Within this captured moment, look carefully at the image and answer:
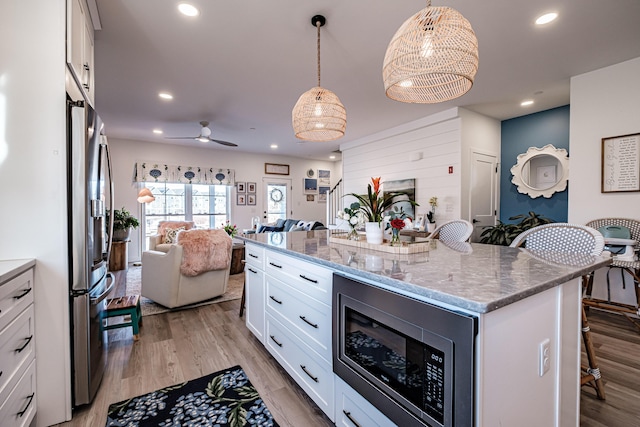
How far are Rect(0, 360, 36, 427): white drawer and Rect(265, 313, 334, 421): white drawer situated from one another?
51.9 inches

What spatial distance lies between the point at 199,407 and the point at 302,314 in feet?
2.74

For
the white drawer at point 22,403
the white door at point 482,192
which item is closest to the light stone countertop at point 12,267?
the white drawer at point 22,403

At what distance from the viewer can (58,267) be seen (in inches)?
62.9

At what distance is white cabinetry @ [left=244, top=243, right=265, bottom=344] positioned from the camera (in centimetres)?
234

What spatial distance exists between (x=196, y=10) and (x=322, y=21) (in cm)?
102

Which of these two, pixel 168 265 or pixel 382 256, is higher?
pixel 382 256

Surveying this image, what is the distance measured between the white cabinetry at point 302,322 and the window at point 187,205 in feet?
19.1

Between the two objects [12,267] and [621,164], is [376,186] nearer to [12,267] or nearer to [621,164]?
[12,267]

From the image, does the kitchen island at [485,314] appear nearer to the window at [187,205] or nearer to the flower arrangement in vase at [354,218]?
the flower arrangement in vase at [354,218]

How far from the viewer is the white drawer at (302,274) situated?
4.96 ft

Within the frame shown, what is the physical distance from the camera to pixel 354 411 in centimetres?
132

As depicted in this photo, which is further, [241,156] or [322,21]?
[241,156]

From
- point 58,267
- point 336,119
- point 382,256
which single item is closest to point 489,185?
point 336,119

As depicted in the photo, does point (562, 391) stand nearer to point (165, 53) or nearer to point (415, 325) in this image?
point (415, 325)
